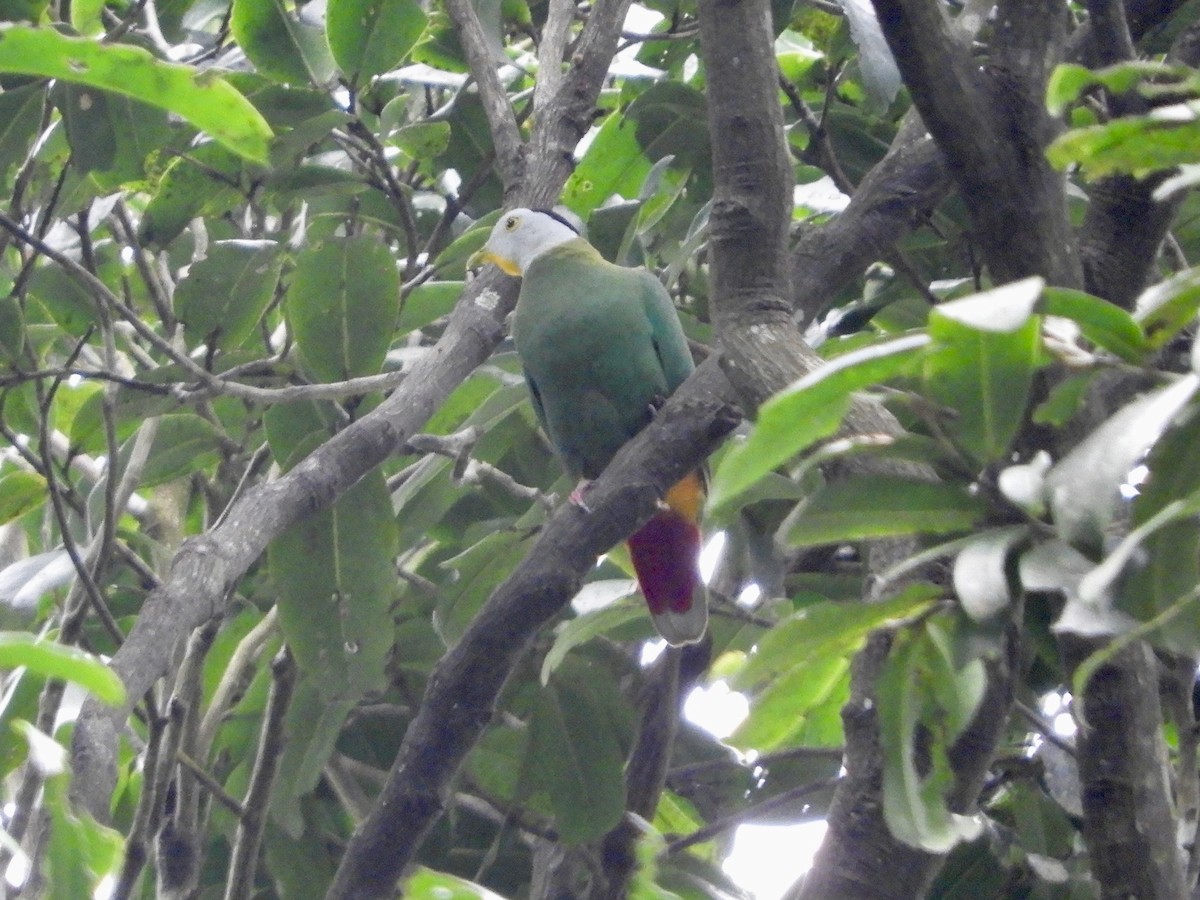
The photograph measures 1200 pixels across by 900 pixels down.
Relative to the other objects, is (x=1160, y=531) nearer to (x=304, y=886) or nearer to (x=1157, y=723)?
(x=1157, y=723)

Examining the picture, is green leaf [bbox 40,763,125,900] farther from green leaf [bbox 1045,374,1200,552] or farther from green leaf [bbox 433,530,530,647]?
green leaf [bbox 433,530,530,647]

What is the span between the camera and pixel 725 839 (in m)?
2.87

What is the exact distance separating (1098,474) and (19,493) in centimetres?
219

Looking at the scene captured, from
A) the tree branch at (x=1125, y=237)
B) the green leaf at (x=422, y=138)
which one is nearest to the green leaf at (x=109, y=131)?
the green leaf at (x=422, y=138)

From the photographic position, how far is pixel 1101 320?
0.84 m

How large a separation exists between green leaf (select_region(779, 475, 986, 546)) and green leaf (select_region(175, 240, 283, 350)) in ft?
5.52

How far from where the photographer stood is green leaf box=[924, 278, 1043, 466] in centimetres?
84

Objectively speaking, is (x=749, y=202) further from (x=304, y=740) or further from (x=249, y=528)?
(x=304, y=740)

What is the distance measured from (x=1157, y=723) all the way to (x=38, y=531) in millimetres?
2606

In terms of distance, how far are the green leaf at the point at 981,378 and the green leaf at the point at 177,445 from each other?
1901mm

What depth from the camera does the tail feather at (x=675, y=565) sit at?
2.60 meters

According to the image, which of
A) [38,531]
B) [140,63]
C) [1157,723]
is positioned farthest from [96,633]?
[1157,723]

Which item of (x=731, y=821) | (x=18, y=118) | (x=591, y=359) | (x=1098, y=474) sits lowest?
(x=731, y=821)

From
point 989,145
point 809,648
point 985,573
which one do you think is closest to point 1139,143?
point 985,573
